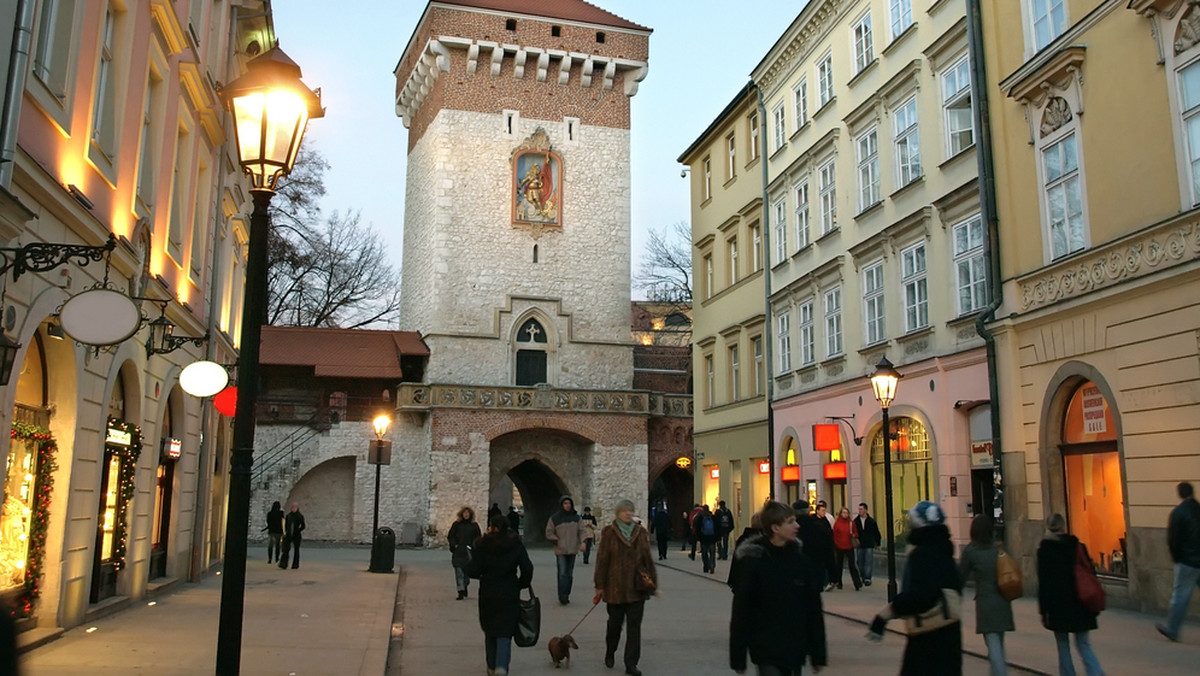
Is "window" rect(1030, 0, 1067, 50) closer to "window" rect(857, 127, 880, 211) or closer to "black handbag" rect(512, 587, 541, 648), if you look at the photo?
"window" rect(857, 127, 880, 211)

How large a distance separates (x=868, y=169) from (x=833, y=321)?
377 cm

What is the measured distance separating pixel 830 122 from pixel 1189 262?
13.1 m

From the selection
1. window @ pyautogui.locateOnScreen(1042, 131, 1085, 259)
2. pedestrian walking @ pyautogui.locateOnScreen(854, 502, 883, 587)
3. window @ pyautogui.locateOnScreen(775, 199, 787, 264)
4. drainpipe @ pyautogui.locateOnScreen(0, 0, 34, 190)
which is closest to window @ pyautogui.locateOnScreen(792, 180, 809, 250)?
window @ pyautogui.locateOnScreen(775, 199, 787, 264)

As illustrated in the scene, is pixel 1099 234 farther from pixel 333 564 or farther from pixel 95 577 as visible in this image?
pixel 333 564

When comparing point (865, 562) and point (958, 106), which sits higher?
point (958, 106)

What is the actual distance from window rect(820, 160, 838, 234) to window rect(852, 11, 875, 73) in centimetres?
247

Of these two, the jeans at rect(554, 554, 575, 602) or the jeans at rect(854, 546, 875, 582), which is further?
the jeans at rect(854, 546, 875, 582)

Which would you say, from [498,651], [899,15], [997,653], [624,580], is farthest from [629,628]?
[899,15]

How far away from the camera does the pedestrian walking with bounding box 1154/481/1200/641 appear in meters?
11.0

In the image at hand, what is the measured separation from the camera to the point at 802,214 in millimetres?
27281

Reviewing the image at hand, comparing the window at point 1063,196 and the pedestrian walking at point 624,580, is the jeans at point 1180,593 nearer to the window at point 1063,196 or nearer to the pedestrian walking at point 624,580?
the pedestrian walking at point 624,580

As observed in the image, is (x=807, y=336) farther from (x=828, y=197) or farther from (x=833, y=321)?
(x=828, y=197)

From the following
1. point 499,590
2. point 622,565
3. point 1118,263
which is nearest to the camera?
point 499,590

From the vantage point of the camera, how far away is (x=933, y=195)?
2048cm
